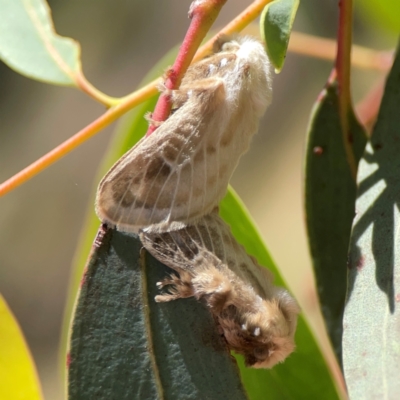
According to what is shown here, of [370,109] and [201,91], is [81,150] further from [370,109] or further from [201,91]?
[201,91]

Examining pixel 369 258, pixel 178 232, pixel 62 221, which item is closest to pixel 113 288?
pixel 178 232

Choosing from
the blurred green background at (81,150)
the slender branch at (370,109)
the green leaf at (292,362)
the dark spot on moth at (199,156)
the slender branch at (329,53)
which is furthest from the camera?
the blurred green background at (81,150)

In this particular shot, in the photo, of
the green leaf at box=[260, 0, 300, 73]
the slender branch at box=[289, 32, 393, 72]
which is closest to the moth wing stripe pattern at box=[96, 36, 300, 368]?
the green leaf at box=[260, 0, 300, 73]

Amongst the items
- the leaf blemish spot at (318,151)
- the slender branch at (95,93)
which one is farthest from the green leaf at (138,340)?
the leaf blemish spot at (318,151)

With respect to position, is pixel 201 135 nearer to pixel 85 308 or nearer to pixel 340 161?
pixel 85 308

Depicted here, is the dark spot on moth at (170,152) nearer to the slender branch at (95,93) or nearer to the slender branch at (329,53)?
the slender branch at (95,93)

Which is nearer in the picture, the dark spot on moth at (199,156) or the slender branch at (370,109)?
the dark spot on moth at (199,156)

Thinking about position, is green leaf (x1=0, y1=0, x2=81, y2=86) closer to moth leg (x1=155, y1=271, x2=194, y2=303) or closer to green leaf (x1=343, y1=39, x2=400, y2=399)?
moth leg (x1=155, y1=271, x2=194, y2=303)
